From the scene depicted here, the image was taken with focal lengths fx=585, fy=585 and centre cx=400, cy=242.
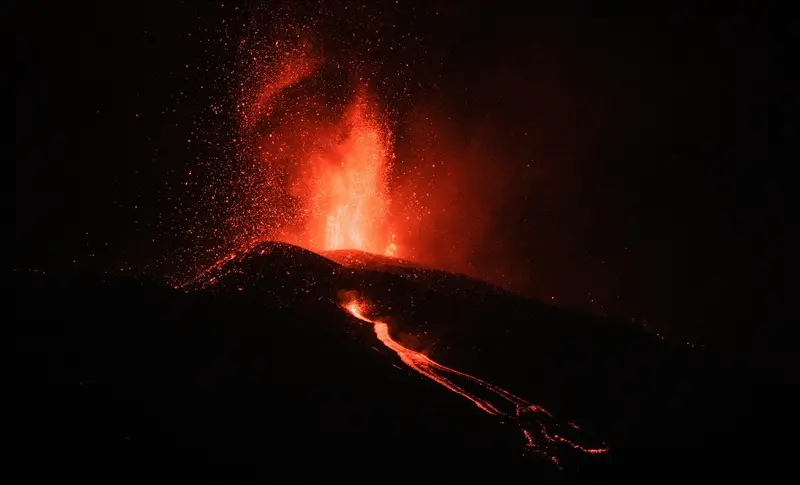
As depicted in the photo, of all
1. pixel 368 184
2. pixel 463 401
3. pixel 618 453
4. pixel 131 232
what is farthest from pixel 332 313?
pixel 131 232

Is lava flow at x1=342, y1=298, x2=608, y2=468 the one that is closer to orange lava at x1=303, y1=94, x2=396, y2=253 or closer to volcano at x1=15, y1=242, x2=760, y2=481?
volcano at x1=15, y1=242, x2=760, y2=481

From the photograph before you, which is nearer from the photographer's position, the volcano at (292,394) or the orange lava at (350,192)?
the volcano at (292,394)

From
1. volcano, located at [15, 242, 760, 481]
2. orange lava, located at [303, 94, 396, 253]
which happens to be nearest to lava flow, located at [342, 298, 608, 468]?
volcano, located at [15, 242, 760, 481]

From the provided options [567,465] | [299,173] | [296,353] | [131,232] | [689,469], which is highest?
[299,173]

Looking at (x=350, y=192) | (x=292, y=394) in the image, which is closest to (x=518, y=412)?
(x=292, y=394)

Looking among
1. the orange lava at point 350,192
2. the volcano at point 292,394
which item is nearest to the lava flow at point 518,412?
the volcano at point 292,394

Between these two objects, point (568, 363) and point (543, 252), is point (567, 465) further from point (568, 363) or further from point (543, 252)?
point (543, 252)

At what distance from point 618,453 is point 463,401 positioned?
3471mm

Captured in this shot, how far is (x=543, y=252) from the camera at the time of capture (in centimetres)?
3928

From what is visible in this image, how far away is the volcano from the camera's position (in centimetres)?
620

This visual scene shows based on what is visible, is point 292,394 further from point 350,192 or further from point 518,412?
point 350,192

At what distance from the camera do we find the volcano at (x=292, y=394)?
244 inches

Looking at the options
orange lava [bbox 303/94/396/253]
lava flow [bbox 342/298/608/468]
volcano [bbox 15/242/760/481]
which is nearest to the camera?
volcano [bbox 15/242/760/481]

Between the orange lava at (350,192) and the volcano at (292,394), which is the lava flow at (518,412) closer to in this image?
the volcano at (292,394)
